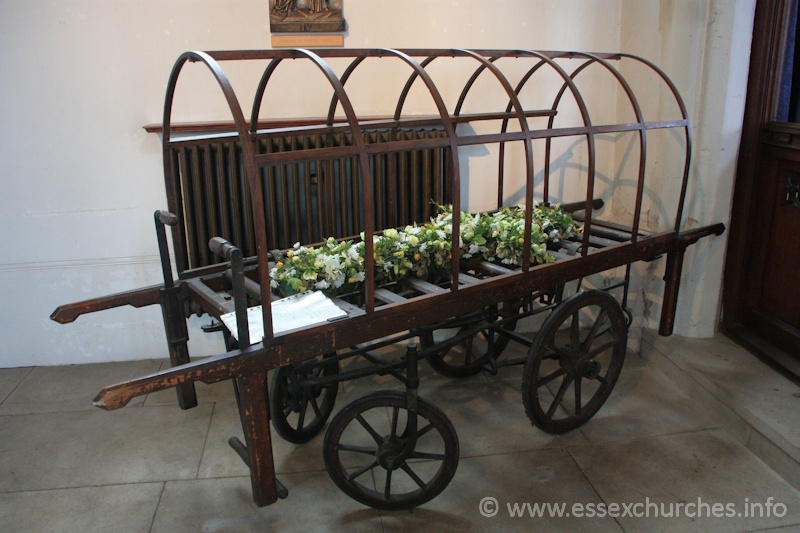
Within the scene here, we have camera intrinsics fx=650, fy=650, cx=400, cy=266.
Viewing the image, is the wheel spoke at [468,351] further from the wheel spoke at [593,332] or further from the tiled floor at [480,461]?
the wheel spoke at [593,332]

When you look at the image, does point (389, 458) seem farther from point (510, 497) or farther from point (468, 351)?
point (468, 351)

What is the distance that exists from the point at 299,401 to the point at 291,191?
5.39ft

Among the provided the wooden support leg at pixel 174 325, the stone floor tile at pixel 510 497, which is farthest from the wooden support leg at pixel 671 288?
the wooden support leg at pixel 174 325

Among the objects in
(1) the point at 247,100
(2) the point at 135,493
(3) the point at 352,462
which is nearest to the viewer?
(2) the point at 135,493

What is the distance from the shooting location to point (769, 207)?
400 centimetres

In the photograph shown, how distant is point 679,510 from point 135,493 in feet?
8.56

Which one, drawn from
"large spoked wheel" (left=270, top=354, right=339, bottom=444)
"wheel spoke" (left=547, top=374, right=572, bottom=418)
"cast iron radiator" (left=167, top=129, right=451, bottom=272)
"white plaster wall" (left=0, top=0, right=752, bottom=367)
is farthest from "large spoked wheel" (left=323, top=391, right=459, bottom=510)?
"white plaster wall" (left=0, top=0, right=752, bottom=367)

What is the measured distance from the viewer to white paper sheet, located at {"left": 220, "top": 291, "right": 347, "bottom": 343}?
2600 mm

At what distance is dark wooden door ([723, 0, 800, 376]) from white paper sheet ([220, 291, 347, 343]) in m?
2.76

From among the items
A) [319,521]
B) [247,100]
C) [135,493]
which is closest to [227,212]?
[247,100]

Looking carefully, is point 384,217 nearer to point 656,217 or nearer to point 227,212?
point 227,212

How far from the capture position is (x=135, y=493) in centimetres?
320

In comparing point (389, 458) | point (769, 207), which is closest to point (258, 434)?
point (389, 458)

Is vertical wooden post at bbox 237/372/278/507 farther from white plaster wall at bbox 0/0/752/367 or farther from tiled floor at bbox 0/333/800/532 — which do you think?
white plaster wall at bbox 0/0/752/367
